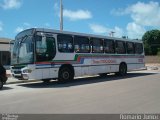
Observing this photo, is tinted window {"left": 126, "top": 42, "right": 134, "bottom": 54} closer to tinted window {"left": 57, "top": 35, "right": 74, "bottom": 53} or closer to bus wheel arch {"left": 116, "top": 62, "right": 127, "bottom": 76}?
bus wheel arch {"left": 116, "top": 62, "right": 127, "bottom": 76}

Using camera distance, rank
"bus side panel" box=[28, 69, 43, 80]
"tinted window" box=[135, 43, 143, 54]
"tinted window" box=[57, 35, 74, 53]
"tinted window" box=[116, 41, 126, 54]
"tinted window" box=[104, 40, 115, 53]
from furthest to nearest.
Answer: "tinted window" box=[135, 43, 143, 54]
"tinted window" box=[116, 41, 126, 54]
"tinted window" box=[104, 40, 115, 53]
"tinted window" box=[57, 35, 74, 53]
"bus side panel" box=[28, 69, 43, 80]

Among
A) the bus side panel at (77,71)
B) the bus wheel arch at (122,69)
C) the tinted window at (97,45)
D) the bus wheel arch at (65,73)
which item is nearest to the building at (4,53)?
the bus wheel arch at (122,69)

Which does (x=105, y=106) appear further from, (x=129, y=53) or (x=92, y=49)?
(x=129, y=53)

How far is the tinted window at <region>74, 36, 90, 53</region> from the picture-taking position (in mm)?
18303

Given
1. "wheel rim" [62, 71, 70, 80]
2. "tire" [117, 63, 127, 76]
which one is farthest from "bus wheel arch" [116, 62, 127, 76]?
"wheel rim" [62, 71, 70, 80]

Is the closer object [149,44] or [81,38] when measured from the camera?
Result: [81,38]

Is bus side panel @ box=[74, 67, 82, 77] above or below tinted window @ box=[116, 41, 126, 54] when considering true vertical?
below

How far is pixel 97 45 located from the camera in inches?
794

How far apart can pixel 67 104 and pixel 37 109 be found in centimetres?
116

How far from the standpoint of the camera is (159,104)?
9641 millimetres

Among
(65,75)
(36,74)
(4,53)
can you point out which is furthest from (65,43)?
(4,53)

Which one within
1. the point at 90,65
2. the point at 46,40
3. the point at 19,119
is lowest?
the point at 19,119

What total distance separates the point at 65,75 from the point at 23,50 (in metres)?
2.91

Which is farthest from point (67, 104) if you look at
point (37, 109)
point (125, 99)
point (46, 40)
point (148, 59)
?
point (148, 59)
